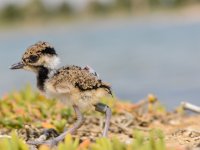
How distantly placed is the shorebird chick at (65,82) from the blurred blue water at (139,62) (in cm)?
318

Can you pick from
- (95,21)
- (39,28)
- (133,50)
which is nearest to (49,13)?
(95,21)

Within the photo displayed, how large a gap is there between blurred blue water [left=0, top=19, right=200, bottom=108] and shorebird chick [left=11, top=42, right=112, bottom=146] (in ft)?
10.4

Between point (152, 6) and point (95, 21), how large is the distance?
149 inches

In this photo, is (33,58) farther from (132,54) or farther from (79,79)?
(132,54)

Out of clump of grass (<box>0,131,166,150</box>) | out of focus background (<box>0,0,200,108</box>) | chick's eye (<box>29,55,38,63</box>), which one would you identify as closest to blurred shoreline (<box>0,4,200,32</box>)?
out of focus background (<box>0,0,200,108</box>)

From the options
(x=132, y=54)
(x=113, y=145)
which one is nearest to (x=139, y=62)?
(x=132, y=54)

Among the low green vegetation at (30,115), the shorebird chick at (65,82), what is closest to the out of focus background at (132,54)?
the low green vegetation at (30,115)

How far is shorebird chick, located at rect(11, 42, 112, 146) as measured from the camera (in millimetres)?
4363

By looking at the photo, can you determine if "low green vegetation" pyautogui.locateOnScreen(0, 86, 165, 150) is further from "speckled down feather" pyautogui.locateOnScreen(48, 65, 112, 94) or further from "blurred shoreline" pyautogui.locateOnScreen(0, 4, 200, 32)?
"blurred shoreline" pyautogui.locateOnScreen(0, 4, 200, 32)

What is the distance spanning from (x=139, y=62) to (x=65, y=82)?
9.80 meters

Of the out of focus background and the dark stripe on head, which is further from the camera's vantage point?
the out of focus background

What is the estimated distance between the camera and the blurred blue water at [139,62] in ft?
34.4

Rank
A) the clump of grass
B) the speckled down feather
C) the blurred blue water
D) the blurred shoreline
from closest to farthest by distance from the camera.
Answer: the clump of grass → the speckled down feather → the blurred blue water → the blurred shoreline

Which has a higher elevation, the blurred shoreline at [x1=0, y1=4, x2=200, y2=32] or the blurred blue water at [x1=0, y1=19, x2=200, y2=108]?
the blurred shoreline at [x1=0, y1=4, x2=200, y2=32]
